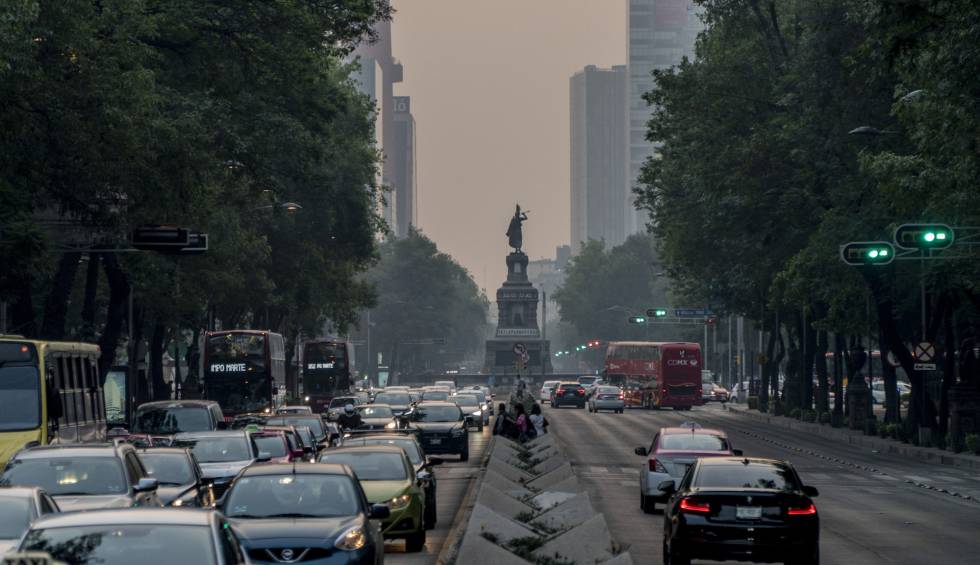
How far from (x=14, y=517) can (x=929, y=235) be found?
28.8 meters

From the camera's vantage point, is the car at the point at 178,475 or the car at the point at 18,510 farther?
the car at the point at 178,475

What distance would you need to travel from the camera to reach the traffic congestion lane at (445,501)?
72.4ft

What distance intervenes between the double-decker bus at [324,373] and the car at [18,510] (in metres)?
73.0

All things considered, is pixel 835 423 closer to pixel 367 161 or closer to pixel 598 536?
pixel 367 161

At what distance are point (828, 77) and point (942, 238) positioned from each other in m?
16.7

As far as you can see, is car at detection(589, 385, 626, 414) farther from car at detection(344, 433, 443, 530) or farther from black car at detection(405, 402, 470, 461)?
car at detection(344, 433, 443, 530)

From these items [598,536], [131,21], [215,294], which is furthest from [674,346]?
[598,536]

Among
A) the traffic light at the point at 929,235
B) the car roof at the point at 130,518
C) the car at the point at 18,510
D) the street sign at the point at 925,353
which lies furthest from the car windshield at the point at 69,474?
the street sign at the point at 925,353

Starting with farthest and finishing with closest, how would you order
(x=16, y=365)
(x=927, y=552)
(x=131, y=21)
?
(x=131, y=21), (x=16, y=365), (x=927, y=552)

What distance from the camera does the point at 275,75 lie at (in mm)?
46781

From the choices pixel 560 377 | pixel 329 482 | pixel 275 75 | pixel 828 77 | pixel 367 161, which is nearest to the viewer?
pixel 329 482

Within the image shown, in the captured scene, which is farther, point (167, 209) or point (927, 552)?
point (167, 209)

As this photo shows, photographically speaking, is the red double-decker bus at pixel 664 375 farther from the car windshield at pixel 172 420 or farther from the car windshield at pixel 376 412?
the car windshield at pixel 172 420

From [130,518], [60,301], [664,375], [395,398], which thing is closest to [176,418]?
[60,301]
